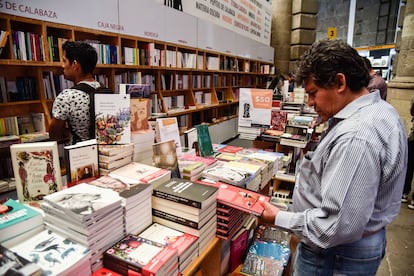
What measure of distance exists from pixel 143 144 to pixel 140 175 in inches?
11.6

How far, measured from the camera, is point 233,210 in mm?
1344

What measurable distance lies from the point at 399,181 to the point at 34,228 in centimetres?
132

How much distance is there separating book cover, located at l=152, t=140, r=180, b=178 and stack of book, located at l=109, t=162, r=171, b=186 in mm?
112

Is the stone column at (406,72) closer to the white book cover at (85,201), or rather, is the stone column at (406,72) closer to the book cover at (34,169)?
the white book cover at (85,201)

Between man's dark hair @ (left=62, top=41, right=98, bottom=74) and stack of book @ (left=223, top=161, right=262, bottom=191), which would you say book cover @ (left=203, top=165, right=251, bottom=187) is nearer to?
stack of book @ (left=223, top=161, right=262, bottom=191)

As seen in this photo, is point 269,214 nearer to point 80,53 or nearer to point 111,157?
point 111,157

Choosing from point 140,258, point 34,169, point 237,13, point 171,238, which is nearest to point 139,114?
point 34,169

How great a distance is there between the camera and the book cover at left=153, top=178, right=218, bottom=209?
114 centimetres

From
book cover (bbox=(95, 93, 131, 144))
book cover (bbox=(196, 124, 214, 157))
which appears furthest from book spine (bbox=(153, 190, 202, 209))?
book cover (bbox=(196, 124, 214, 157))

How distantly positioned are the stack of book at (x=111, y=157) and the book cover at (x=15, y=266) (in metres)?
0.59

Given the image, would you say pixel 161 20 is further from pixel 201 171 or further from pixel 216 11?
pixel 201 171

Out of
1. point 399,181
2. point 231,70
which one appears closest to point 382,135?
point 399,181

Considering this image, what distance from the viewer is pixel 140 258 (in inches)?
37.9

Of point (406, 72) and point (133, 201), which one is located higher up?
point (406, 72)
